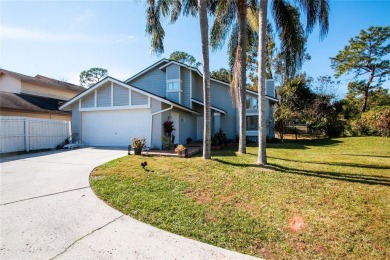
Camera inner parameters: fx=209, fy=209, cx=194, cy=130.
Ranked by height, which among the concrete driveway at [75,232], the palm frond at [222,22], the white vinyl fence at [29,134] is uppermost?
the palm frond at [222,22]

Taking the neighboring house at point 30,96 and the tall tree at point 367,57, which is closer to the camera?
the neighboring house at point 30,96

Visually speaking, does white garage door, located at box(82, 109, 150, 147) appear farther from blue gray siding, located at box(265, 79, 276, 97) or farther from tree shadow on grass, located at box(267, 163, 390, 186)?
blue gray siding, located at box(265, 79, 276, 97)

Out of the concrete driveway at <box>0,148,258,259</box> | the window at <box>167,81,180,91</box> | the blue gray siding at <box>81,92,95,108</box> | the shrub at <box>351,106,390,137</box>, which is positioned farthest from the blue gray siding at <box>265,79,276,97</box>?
the concrete driveway at <box>0,148,258,259</box>

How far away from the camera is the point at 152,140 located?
1248 cm

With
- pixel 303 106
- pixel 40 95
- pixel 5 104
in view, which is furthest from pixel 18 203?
pixel 303 106

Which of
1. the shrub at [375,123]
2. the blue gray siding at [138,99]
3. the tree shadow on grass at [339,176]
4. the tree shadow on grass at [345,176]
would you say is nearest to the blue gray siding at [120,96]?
the blue gray siding at [138,99]

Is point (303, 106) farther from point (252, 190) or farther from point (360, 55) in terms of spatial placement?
point (252, 190)

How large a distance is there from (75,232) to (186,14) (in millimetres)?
10063

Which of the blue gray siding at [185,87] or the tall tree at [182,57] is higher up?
the tall tree at [182,57]

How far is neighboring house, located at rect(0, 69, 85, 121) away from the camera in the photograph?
1534 centimetres

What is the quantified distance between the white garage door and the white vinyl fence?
4.98 feet

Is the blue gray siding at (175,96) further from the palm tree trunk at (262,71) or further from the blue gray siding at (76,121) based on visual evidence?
the palm tree trunk at (262,71)

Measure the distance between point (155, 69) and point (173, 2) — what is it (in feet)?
29.8

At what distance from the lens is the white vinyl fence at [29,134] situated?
10516 millimetres
